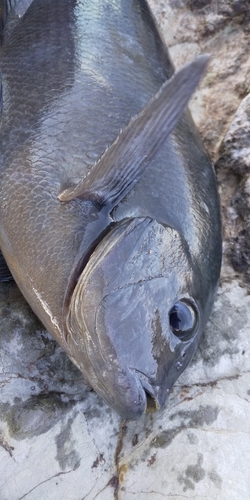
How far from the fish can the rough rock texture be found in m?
0.37

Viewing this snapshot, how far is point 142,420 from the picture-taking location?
2457 millimetres

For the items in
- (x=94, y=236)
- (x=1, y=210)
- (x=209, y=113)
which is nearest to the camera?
(x=94, y=236)

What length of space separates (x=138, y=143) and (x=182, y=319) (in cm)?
67

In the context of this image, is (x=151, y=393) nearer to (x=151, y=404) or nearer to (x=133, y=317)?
(x=151, y=404)

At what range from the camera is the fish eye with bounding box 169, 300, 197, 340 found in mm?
1890

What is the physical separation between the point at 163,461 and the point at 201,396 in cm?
35

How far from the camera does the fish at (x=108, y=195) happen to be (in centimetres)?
177

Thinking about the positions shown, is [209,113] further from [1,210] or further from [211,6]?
[1,210]

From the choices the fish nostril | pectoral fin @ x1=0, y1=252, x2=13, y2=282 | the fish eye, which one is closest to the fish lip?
the fish nostril

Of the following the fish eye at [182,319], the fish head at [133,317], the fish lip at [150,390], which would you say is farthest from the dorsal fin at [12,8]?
the fish lip at [150,390]

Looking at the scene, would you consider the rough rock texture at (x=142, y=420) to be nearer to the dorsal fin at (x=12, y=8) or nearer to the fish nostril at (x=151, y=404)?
the fish nostril at (x=151, y=404)

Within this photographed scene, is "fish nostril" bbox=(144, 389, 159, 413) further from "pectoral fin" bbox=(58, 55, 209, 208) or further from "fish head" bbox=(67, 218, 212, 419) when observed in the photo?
"pectoral fin" bbox=(58, 55, 209, 208)

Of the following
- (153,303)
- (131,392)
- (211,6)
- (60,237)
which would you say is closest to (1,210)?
(60,237)

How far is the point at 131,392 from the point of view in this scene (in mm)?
1744
